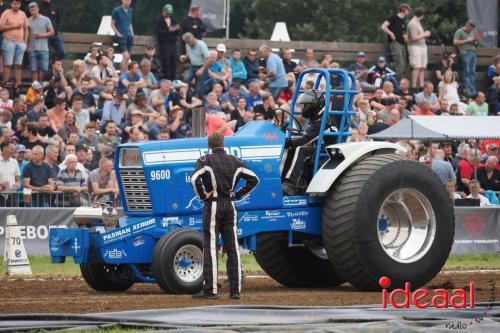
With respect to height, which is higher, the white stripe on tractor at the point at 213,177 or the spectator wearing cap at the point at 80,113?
the white stripe on tractor at the point at 213,177

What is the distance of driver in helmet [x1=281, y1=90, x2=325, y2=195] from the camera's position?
599 inches

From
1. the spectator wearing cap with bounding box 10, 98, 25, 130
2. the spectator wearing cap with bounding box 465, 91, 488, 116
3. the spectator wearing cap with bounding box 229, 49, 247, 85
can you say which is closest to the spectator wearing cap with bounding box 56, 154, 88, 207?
the spectator wearing cap with bounding box 10, 98, 25, 130

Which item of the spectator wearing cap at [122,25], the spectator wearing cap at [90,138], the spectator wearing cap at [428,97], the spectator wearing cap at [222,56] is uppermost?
the spectator wearing cap at [122,25]

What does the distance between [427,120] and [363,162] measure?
10.1 m

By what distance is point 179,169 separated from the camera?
14.5 m

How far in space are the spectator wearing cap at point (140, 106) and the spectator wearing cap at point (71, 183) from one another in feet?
11.5

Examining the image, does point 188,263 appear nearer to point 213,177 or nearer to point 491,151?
point 213,177

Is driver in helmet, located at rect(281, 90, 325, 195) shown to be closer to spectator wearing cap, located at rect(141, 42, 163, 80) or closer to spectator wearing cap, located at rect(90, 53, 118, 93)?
spectator wearing cap, located at rect(90, 53, 118, 93)

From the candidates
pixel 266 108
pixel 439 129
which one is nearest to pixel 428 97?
pixel 439 129

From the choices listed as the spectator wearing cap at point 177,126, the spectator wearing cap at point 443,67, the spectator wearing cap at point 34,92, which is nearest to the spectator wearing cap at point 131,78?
the spectator wearing cap at point 177,126

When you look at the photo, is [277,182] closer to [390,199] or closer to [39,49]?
[390,199]

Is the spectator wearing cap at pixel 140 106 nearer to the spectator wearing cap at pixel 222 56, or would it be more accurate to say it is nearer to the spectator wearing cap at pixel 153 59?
the spectator wearing cap at pixel 153 59

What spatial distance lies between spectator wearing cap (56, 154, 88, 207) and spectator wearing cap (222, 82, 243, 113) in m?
5.40

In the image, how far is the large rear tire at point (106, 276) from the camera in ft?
49.2
